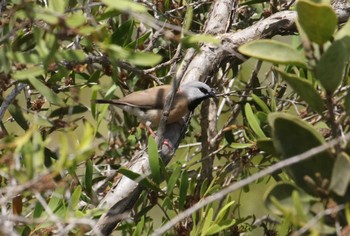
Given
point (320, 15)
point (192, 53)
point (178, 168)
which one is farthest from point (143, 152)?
point (320, 15)

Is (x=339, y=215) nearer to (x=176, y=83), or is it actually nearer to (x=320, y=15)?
(x=320, y=15)

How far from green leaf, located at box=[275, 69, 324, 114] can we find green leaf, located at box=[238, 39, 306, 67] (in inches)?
2.4

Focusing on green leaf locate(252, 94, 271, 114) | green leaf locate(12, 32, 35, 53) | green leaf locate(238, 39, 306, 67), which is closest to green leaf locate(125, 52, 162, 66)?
green leaf locate(238, 39, 306, 67)

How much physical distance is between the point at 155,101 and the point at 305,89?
9.20 feet

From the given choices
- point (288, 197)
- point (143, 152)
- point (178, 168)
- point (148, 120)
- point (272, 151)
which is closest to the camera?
point (288, 197)

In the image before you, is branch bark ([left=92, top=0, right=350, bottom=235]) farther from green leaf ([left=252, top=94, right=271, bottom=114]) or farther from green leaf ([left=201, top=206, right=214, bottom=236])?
green leaf ([left=201, top=206, right=214, bottom=236])

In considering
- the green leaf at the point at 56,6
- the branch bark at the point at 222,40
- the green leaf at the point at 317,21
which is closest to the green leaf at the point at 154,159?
the branch bark at the point at 222,40

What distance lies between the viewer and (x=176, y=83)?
3.02m

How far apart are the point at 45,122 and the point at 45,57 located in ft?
2.94

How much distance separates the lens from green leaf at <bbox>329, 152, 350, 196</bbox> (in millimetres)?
2100

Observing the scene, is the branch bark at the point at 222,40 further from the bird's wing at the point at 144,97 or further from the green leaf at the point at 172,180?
the bird's wing at the point at 144,97

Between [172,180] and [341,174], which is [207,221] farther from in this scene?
[341,174]

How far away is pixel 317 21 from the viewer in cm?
220

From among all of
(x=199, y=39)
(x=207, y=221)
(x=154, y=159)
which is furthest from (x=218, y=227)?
(x=199, y=39)
